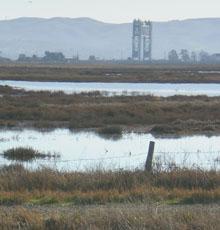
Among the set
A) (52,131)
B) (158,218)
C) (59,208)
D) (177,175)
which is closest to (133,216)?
(158,218)

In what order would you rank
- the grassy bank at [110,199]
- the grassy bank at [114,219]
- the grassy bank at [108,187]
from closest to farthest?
the grassy bank at [114,219], the grassy bank at [110,199], the grassy bank at [108,187]

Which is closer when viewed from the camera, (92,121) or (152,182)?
(152,182)

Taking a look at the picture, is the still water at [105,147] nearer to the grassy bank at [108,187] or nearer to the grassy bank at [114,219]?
the grassy bank at [108,187]

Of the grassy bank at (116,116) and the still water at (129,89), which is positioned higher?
the grassy bank at (116,116)

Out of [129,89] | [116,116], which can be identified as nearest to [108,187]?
[116,116]

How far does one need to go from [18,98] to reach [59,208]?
125ft

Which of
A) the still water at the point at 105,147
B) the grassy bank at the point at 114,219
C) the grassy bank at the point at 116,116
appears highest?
the grassy bank at the point at 114,219

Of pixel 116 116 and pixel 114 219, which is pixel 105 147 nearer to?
pixel 116 116

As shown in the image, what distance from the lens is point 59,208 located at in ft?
38.0

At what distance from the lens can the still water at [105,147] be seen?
20.3 m

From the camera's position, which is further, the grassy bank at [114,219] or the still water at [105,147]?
the still water at [105,147]

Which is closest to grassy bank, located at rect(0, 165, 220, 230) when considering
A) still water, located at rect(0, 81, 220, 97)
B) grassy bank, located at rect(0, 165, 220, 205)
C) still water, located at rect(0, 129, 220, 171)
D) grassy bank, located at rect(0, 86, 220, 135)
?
grassy bank, located at rect(0, 165, 220, 205)

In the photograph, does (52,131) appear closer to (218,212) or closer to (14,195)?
(14,195)

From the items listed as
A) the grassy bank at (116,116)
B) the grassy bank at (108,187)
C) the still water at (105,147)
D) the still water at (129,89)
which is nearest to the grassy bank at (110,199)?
the grassy bank at (108,187)
